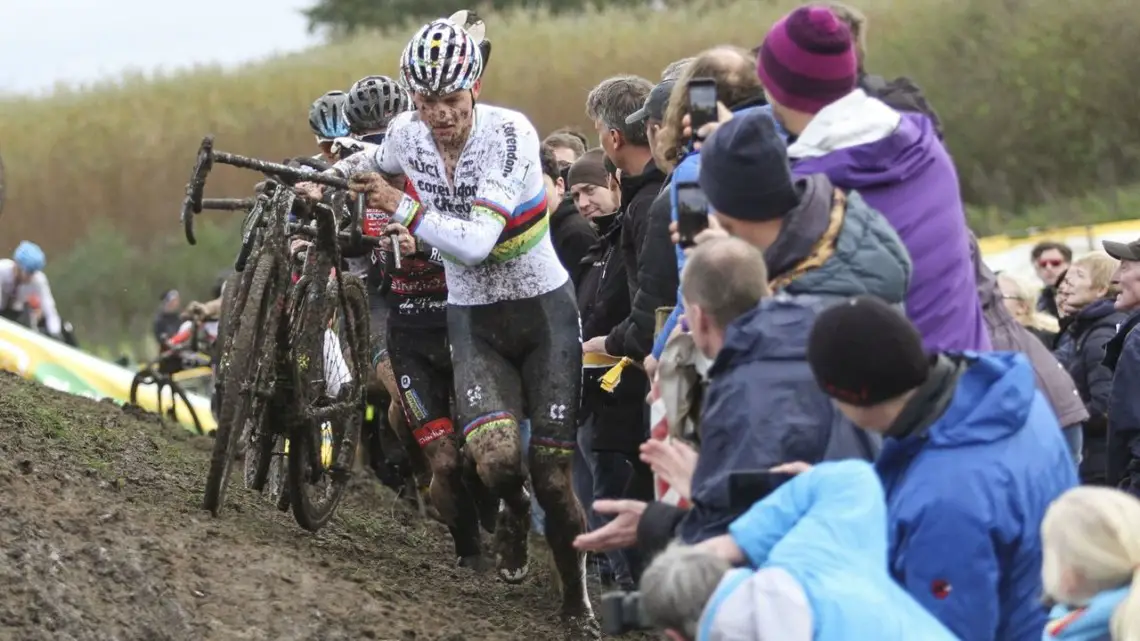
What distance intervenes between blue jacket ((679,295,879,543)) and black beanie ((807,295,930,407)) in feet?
0.93

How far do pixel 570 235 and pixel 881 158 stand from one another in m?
4.56

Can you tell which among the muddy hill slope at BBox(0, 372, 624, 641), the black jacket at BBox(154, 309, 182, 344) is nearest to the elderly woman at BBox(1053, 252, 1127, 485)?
the muddy hill slope at BBox(0, 372, 624, 641)

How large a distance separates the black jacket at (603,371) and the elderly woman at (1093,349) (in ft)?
7.10

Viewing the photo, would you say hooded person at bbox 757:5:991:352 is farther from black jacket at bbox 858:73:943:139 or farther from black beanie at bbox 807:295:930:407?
black beanie at bbox 807:295:930:407

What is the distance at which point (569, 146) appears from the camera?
11.9 metres

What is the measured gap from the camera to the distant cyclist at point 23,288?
2222cm

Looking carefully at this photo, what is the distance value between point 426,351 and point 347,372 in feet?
1.36

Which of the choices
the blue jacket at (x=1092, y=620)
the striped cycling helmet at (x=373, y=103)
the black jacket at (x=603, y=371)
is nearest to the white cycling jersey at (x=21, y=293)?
the striped cycling helmet at (x=373, y=103)

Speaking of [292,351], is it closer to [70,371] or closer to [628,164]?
[628,164]

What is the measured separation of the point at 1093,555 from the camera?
15.1 ft

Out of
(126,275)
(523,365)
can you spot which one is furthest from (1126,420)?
(126,275)

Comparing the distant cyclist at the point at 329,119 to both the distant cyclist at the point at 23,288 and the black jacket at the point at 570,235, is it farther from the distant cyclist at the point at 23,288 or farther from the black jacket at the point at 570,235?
the distant cyclist at the point at 23,288

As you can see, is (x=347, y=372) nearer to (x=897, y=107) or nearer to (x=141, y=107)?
(x=897, y=107)

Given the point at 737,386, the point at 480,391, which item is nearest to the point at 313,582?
the point at 480,391
